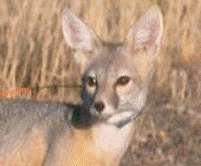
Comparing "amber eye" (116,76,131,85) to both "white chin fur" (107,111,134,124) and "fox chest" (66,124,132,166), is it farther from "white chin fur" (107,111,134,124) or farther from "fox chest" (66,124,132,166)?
"fox chest" (66,124,132,166)

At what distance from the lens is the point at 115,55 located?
6.23 metres

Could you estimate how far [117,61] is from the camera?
6160 millimetres

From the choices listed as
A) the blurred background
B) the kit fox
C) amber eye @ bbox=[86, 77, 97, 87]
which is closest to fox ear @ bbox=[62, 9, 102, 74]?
the kit fox

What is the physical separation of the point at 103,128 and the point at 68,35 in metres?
0.74

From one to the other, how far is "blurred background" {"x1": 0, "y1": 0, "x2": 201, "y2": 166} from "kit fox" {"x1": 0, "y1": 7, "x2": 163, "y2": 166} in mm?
1059

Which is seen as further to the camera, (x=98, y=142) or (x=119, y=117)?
(x=98, y=142)

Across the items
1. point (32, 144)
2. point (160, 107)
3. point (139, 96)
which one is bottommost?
point (160, 107)

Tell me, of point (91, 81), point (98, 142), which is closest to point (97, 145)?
point (98, 142)

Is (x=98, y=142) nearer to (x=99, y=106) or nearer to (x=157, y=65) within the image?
Answer: (x=99, y=106)

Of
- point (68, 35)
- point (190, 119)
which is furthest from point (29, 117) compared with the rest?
point (190, 119)

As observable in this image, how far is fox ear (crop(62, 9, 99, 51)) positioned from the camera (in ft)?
20.5

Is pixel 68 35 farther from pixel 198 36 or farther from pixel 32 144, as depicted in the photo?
pixel 198 36

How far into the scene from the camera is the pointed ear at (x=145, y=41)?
6.17 metres

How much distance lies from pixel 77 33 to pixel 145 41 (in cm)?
50
